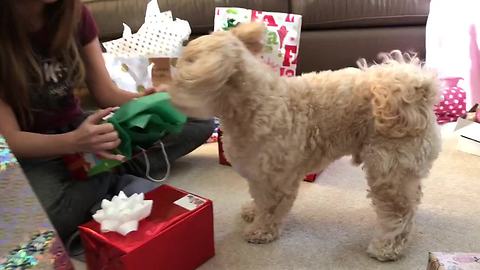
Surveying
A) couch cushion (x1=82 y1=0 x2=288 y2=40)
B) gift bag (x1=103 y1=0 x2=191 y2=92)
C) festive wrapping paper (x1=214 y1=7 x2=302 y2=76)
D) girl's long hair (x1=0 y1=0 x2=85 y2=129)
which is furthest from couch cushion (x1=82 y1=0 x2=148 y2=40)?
girl's long hair (x1=0 y1=0 x2=85 y2=129)

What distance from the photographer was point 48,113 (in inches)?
53.3

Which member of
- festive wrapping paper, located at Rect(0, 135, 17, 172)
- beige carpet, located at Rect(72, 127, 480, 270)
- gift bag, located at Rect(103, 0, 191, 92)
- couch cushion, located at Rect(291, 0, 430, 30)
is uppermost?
couch cushion, located at Rect(291, 0, 430, 30)

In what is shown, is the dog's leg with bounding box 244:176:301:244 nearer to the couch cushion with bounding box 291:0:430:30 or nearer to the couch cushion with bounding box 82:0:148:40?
the couch cushion with bounding box 291:0:430:30

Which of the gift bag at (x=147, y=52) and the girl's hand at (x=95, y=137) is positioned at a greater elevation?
the gift bag at (x=147, y=52)

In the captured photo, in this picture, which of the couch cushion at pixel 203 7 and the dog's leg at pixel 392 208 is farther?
the couch cushion at pixel 203 7

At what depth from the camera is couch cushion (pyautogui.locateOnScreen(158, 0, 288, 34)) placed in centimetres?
221

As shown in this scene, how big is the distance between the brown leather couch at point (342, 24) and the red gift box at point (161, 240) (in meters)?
1.25

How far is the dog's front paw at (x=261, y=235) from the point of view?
133 cm

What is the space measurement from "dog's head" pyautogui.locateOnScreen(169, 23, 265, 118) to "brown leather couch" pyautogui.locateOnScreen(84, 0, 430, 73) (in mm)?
1188

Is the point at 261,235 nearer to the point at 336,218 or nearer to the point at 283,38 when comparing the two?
the point at 336,218

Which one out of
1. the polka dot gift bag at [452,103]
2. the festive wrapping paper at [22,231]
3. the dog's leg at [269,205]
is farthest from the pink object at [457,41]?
the festive wrapping paper at [22,231]

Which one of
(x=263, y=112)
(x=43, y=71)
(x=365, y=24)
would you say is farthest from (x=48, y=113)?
(x=365, y=24)

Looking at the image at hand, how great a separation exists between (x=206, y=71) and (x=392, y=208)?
616 mm

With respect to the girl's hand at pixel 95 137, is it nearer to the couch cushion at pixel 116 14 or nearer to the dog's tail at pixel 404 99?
the dog's tail at pixel 404 99
